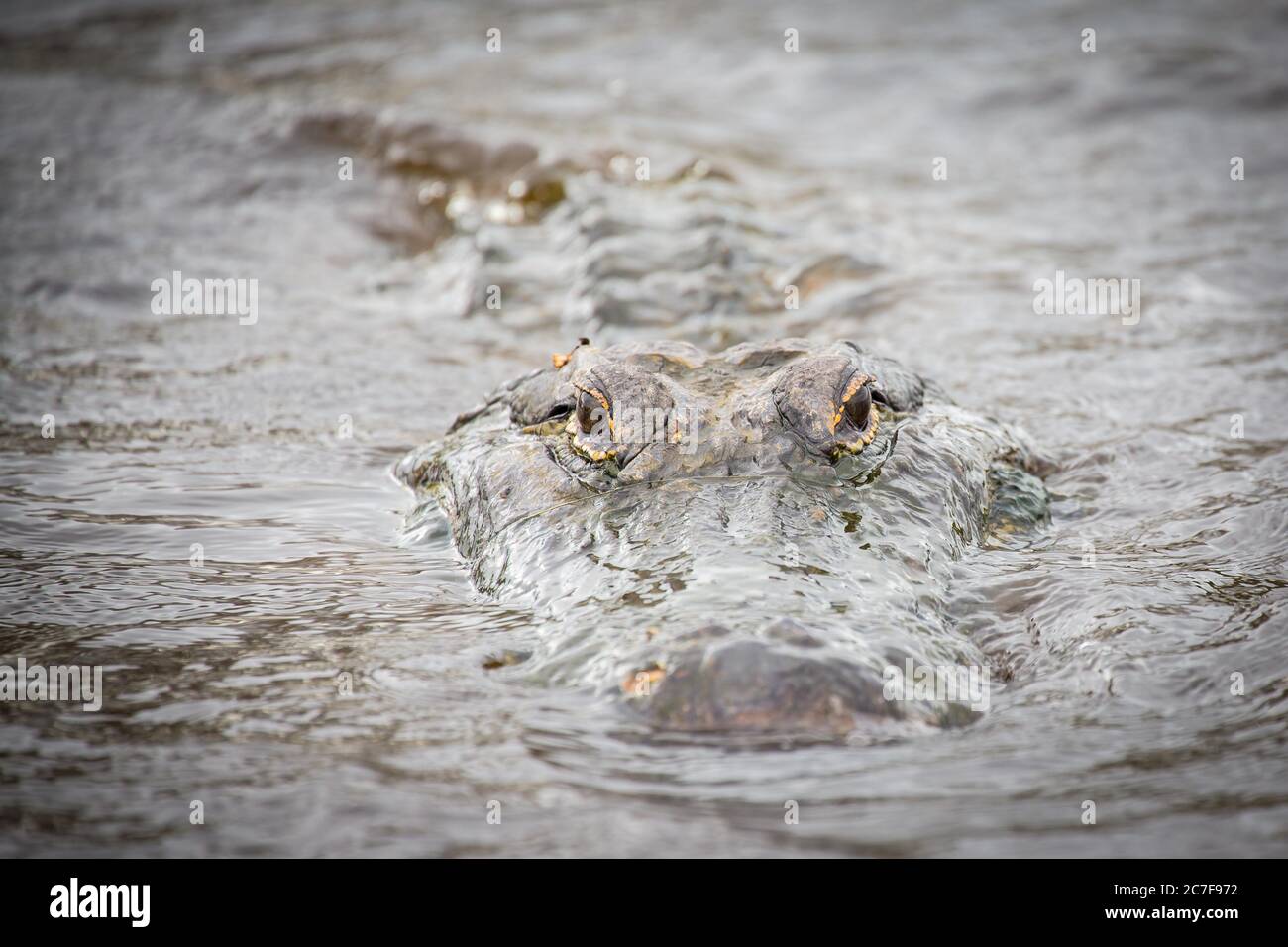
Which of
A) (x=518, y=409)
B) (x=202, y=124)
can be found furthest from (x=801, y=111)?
(x=518, y=409)

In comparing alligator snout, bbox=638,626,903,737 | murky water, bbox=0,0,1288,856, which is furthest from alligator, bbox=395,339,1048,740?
murky water, bbox=0,0,1288,856

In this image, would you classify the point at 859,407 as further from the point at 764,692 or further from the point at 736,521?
the point at 764,692

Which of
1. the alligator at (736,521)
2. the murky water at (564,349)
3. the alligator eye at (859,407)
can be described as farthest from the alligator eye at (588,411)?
the alligator eye at (859,407)

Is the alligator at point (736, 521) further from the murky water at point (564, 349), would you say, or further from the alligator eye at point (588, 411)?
the murky water at point (564, 349)

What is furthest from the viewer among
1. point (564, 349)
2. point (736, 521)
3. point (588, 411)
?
point (564, 349)

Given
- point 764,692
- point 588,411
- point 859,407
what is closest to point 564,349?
point 588,411

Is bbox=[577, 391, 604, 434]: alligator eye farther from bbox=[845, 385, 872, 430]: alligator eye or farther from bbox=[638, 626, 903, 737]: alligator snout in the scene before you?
bbox=[638, 626, 903, 737]: alligator snout
